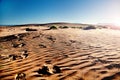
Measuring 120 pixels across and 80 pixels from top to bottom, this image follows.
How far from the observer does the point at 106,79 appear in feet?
12.0

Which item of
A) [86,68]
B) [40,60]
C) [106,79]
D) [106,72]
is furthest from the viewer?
[40,60]

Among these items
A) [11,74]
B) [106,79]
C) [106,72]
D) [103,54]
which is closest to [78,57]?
[103,54]

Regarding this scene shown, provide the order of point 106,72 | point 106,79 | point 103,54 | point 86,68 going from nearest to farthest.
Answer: point 106,79, point 106,72, point 86,68, point 103,54

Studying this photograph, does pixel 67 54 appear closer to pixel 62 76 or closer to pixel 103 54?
pixel 103 54

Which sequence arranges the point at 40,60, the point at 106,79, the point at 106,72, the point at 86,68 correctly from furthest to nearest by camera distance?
the point at 40,60 → the point at 86,68 → the point at 106,72 → the point at 106,79

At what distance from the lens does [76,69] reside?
427 cm

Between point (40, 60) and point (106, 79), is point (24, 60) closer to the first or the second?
point (40, 60)

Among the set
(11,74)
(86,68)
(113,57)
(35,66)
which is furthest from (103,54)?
(11,74)

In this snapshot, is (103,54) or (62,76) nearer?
(62,76)

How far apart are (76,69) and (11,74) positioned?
1621 mm

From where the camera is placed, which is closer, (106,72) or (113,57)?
(106,72)

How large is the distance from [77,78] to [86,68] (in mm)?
629

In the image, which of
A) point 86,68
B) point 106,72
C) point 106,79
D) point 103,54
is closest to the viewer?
point 106,79

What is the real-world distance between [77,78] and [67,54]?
6.28 feet
